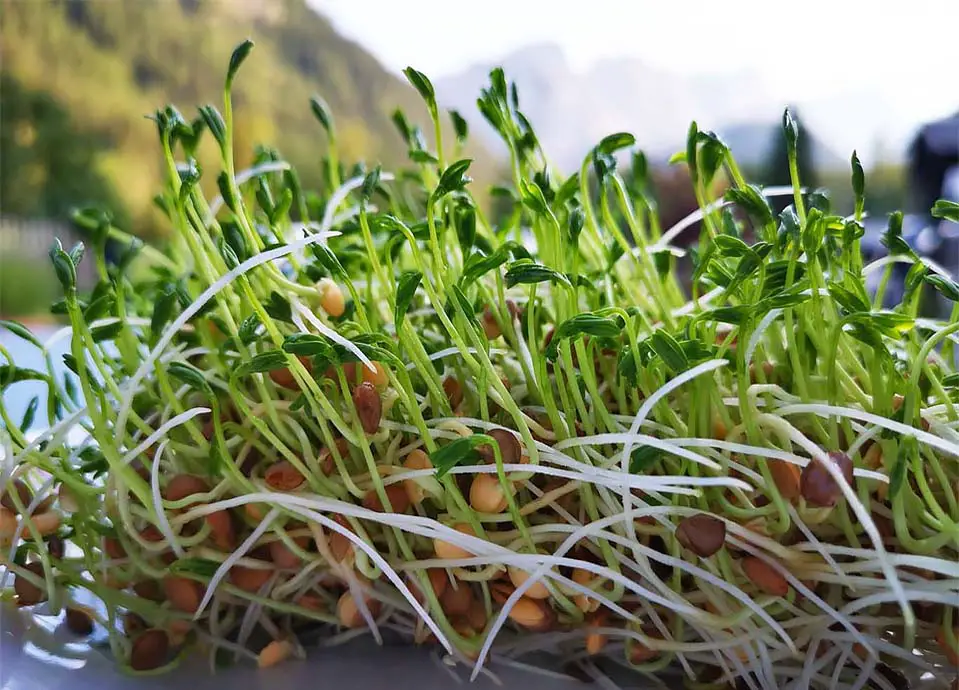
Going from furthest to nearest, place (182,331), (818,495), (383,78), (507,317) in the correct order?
1. (383,78)
2. (182,331)
3. (507,317)
4. (818,495)

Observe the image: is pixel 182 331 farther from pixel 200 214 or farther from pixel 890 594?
pixel 890 594

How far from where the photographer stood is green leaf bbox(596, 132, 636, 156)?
0.61m

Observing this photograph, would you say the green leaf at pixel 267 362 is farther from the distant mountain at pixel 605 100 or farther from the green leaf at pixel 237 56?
the distant mountain at pixel 605 100

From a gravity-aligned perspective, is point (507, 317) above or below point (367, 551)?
above

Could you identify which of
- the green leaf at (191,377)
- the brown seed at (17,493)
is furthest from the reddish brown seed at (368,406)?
the brown seed at (17,493)

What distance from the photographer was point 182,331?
0.72m

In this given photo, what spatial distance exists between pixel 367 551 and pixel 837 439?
1.11 ft

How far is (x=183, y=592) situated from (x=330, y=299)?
260 millimetres

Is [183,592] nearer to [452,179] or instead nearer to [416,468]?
[416,468]

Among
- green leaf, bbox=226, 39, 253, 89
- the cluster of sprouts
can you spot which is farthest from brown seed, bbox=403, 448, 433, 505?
green leaf, bbox=226, 39, 253, 89

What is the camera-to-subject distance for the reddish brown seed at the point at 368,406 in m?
0.54

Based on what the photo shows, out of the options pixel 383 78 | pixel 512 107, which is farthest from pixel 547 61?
pixel 512 107

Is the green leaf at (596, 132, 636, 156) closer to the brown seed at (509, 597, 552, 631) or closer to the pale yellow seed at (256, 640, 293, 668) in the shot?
the brown seed at (509, 597, 552, 631)

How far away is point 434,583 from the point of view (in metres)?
0.57
